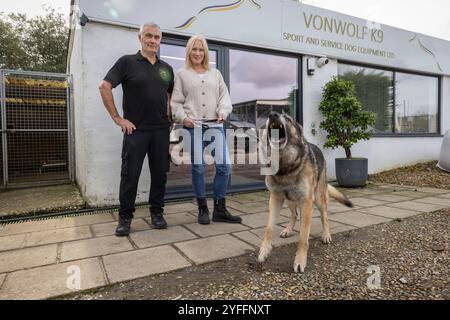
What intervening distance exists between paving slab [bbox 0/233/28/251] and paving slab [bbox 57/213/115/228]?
1.46 feet

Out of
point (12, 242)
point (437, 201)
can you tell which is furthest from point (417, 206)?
point (12, 242)

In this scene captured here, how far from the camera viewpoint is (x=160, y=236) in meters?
3.12

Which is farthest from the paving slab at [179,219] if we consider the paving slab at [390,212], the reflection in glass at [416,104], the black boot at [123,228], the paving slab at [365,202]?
the reflection in glass at [416,104]

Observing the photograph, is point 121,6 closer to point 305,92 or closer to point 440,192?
point 305,92

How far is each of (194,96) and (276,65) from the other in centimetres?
333

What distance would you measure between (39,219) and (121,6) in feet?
10.9

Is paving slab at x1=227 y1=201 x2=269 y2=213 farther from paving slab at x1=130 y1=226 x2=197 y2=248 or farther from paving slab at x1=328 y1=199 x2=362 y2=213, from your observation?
paving slab at x1=130 y1=226 x2=197 y2=248

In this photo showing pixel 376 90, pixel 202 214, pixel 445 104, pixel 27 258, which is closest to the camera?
pixel 27 258

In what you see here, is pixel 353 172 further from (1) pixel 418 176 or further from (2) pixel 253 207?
(2) pixel 253 207

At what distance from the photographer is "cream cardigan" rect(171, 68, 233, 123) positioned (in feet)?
11.4

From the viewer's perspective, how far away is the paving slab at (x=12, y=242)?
283cm

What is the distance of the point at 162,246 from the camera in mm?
2814

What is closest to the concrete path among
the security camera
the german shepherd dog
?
the german shepherd dog
